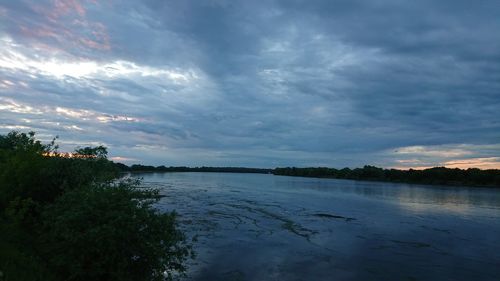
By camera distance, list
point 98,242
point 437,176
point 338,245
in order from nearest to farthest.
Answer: point 98,242 → point 338,245 → point 437,176

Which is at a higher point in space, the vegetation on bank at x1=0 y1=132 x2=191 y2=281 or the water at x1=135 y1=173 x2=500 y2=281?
the vegetation on bank at x1=0 y1=132 x2=191 y2=281

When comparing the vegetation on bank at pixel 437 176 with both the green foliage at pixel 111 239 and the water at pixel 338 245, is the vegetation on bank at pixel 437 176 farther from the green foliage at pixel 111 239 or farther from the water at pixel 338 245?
the green foliage at pixel 111 239

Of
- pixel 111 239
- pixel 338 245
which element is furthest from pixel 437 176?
pixel 111 239

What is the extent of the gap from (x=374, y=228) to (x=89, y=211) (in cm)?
2293

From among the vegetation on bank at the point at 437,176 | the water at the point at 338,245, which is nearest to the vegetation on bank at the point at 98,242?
the water at the point at 338,245

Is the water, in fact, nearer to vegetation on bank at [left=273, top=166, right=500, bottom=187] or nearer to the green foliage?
the green foliage

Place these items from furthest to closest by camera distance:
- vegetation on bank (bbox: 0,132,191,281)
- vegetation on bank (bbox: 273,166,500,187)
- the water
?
vegetation on bank (bbox: 273,166,500,187), the water, vegetation on bank (bbox: 0,132,191,281)

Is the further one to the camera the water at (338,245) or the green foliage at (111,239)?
the water at (338,245)

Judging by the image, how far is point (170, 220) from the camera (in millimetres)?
11227

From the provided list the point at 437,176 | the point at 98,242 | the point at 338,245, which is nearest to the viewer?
the point at 98,242

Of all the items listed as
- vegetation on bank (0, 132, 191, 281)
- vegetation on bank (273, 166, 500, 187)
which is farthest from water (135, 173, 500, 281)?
vegetation on bank (273, 166, 500, 187)

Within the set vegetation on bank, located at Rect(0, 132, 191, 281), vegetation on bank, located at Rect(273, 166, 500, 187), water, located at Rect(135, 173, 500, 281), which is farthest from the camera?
vegetation on bank, located at Rect(273, 166, 500, 187)

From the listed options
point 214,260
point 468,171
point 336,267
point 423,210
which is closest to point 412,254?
point 336,267

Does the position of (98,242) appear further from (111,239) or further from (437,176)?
(437,176)
